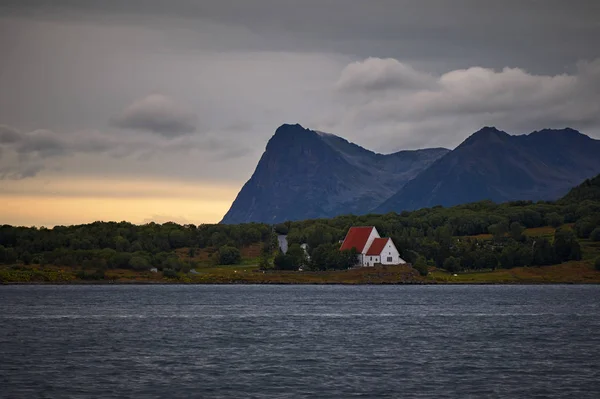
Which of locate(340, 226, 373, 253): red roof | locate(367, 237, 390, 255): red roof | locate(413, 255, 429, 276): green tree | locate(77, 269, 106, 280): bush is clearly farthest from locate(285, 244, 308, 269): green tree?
locate(77, 269, 106, 280): bush

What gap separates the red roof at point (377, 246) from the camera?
607 feet

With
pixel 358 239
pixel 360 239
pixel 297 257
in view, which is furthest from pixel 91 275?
pixel 360 239

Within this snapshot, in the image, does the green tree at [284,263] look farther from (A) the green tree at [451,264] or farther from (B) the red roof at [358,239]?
(A) the green tree at [451,264]

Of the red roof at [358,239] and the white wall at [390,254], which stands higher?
the red roof at [358,239]

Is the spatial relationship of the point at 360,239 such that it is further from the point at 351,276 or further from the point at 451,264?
the point at 451,264

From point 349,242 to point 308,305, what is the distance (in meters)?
72.6

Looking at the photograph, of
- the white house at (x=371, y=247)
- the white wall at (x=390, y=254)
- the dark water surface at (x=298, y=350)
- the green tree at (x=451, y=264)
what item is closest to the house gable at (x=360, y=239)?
the white house at (x=371, y=247)

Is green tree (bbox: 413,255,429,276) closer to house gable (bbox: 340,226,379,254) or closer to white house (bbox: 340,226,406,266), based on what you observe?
white house (bbox: 340,226,406,266)

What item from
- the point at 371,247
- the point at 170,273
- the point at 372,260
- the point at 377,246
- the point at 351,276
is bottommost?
the point at 351,276

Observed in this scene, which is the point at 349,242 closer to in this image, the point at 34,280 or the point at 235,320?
the point at 34,280

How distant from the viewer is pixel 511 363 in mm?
59625

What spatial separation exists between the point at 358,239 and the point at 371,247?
4650 mm

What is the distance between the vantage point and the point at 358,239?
191m

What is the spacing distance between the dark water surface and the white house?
211ft
